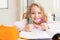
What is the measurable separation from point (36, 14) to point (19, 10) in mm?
517

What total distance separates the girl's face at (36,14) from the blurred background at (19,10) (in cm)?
17

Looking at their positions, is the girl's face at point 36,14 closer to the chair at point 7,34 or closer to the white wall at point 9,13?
the white wall at point 9,13

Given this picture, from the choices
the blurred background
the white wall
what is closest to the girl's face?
the blurred background

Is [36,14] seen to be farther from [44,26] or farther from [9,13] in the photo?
[9,13]

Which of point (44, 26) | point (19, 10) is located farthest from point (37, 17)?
point (19, 10)

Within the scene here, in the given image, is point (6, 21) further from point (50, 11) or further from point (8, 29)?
point (8, 29)

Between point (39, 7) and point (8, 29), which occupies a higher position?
point (39, 7)

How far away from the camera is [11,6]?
2.49 m

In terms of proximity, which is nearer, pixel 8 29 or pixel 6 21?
pixel 8 29

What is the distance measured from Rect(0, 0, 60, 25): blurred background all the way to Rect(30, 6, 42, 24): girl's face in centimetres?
17

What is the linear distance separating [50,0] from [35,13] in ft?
1.34

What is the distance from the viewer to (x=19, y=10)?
8.04 feet

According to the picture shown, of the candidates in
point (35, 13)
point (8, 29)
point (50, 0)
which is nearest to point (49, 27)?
point (35, 13)

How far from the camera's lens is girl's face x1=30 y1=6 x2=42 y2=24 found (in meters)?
2.01
